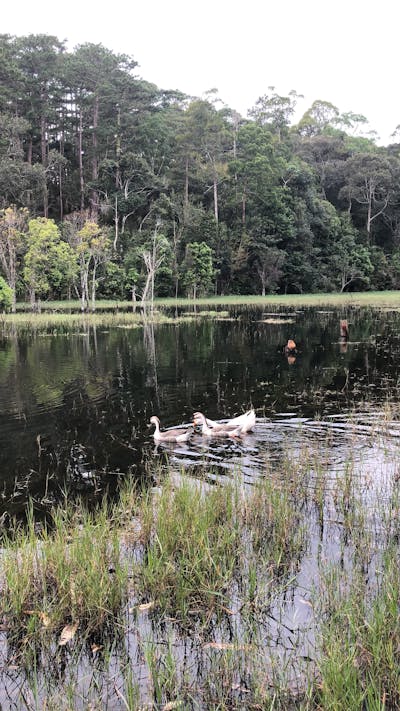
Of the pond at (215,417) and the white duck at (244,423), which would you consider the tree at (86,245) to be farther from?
the white duck at (244,423)

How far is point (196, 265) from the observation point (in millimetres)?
48438

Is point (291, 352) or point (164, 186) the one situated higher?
point (164, 186)

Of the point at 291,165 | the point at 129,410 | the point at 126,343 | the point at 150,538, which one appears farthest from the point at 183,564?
the point at 291,165

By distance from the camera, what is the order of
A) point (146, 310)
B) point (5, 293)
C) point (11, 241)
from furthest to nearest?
point (146, 310) → point (11, 241) → point (5, 293)

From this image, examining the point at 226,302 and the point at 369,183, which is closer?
the point at 226,302

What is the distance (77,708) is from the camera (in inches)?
136

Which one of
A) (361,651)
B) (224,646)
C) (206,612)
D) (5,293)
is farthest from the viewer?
(5,293)

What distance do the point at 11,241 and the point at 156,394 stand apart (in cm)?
2582

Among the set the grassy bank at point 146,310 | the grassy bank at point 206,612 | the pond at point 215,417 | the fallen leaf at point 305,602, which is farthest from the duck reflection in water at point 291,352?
the fallen leaf at point 305,602

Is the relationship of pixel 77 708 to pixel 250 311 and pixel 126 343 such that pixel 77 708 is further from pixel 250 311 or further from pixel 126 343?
pixel 250 311

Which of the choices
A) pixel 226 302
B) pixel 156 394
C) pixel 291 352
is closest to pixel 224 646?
pixel 156 394

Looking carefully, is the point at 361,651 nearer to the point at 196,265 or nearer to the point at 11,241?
the point at 11,241

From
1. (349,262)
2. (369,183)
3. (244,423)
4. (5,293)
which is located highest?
(369,183)

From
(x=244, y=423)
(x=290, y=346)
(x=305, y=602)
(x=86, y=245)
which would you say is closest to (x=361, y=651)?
(x=305, y=602)
